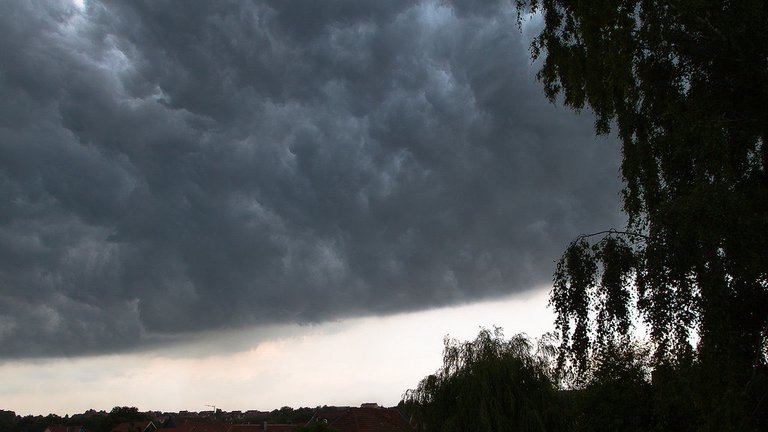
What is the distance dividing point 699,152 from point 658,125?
2.30m

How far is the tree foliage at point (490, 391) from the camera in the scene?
90.5 ft

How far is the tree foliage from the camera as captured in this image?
27.6 meters

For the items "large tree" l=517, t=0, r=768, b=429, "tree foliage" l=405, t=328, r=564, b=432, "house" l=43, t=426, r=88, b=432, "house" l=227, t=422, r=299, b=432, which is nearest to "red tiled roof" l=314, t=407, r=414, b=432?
"house" l=227, t=422, r=299, b=432

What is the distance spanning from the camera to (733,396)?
32.9 feet

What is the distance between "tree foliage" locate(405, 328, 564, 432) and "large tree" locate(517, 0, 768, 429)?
1549 cm

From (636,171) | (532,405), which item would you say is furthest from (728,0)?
(532,405)

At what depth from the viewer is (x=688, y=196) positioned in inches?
418

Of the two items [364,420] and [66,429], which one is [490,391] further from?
[66,429]

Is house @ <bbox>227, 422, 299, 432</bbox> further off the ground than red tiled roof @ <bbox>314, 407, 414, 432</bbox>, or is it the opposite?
house @ <bbox>227, 422, 299, 432</bbox>

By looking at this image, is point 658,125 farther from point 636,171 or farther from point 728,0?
point 728,0

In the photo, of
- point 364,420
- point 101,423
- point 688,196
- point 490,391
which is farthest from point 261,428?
point 101,423

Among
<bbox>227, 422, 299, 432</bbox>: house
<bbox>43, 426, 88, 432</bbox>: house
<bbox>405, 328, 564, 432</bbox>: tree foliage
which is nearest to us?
<bbox>405, 328, 564, 432</bbox>: tree foliage

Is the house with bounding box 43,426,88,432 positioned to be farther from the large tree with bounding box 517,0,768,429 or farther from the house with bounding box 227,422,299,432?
the large tree with bounding box 517,0,768,429

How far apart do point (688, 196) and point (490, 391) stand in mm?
19186
